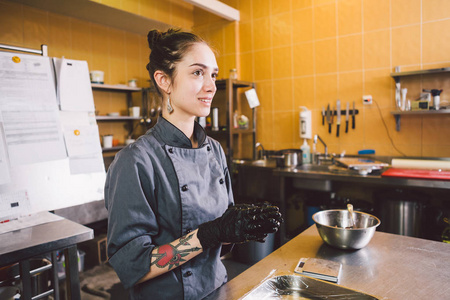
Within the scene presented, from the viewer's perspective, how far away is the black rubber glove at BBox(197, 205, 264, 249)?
3.16 feet

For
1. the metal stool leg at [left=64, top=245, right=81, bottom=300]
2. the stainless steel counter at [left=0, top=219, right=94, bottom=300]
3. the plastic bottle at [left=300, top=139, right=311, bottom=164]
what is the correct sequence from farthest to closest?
1. the plastic bottle at [left=300, top=139, right=311, bottom=164]
2. the metal stool leg at [left=64, top=245, right=81, bottom=300]
3. the stainless steel counter at [left=0, top=219, right=94, bottom=300]

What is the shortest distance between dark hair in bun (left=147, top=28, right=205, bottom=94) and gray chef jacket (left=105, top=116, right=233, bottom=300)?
0.69 ft

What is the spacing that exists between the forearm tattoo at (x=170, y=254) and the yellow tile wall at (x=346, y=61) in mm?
2864

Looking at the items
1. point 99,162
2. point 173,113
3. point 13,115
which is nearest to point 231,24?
point 99,162

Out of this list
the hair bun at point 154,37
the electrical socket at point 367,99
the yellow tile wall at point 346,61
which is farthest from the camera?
the electrical socket at point 367,99

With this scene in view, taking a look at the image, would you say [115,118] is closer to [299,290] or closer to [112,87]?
[112,87]

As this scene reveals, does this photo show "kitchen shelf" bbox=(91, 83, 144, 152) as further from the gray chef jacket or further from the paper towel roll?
the paper towel roll

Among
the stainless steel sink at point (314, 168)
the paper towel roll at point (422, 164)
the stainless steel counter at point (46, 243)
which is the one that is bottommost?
the stainless steel counter at point (46, 243)

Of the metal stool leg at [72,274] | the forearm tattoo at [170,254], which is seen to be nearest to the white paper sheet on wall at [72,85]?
the metal stool leg at [72,274]

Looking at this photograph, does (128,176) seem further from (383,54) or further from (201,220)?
(383,54)

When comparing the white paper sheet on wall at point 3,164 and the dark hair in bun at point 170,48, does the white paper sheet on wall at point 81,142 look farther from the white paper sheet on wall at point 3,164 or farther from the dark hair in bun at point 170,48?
the dark hair in bun at point 170,48

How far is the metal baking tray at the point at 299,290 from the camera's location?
922 millimetres

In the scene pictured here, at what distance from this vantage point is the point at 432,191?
9.70 feet

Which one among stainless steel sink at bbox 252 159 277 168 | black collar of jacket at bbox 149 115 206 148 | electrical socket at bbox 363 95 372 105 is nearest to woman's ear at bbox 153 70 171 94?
black collar of jacket at bbox 149 115 206 148
